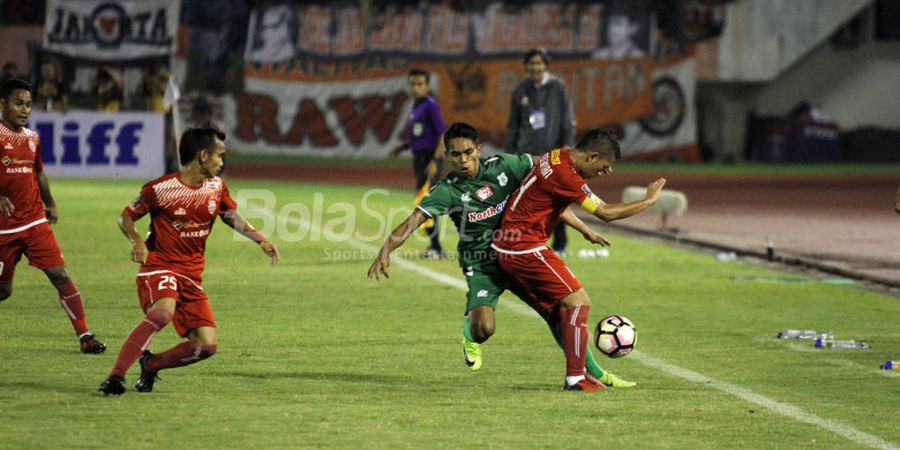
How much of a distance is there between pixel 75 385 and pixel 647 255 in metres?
11.0

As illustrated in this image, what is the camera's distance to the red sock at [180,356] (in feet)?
29.6

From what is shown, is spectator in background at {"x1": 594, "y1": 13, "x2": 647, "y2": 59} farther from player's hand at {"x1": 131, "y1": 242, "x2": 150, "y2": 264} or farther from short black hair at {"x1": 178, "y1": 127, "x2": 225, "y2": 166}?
player's hand at {"x1": 131, "y1": 242, "x2": 150, "y2": 264}

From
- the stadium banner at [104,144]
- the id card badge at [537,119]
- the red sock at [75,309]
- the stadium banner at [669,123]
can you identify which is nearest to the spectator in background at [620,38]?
the stadium banner at [669,123]

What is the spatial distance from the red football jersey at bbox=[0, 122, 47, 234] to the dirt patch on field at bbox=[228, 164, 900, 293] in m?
8.97

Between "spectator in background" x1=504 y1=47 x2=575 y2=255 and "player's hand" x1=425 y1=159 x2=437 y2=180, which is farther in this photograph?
"player's hand" x1=425 y1=159 x2=437 y2=180

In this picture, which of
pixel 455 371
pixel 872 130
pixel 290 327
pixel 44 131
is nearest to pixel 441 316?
pixel 290 327

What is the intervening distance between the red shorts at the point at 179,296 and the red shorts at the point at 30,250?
2.07 meters

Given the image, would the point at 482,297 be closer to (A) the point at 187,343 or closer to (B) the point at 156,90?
(A) the point at 187,343

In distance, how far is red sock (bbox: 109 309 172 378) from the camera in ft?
28.9

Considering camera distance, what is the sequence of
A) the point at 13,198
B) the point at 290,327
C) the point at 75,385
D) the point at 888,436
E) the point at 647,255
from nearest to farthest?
1. the point at 888,436
2. the point at 75,385
3. the point at 13,198
4. the point at 290,327
5. the point at 647,255

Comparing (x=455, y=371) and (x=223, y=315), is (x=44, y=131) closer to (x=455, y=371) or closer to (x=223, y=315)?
(x=223, y=315)

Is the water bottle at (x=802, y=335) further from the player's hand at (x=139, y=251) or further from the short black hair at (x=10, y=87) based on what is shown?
the short black hair at (x=10, y=87)

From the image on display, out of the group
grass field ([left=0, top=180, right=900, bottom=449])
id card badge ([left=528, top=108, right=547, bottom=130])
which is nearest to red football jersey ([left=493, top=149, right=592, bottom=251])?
grass field ([left=0, top=180, right=900, bottom=449])

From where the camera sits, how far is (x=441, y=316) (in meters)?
13.0
